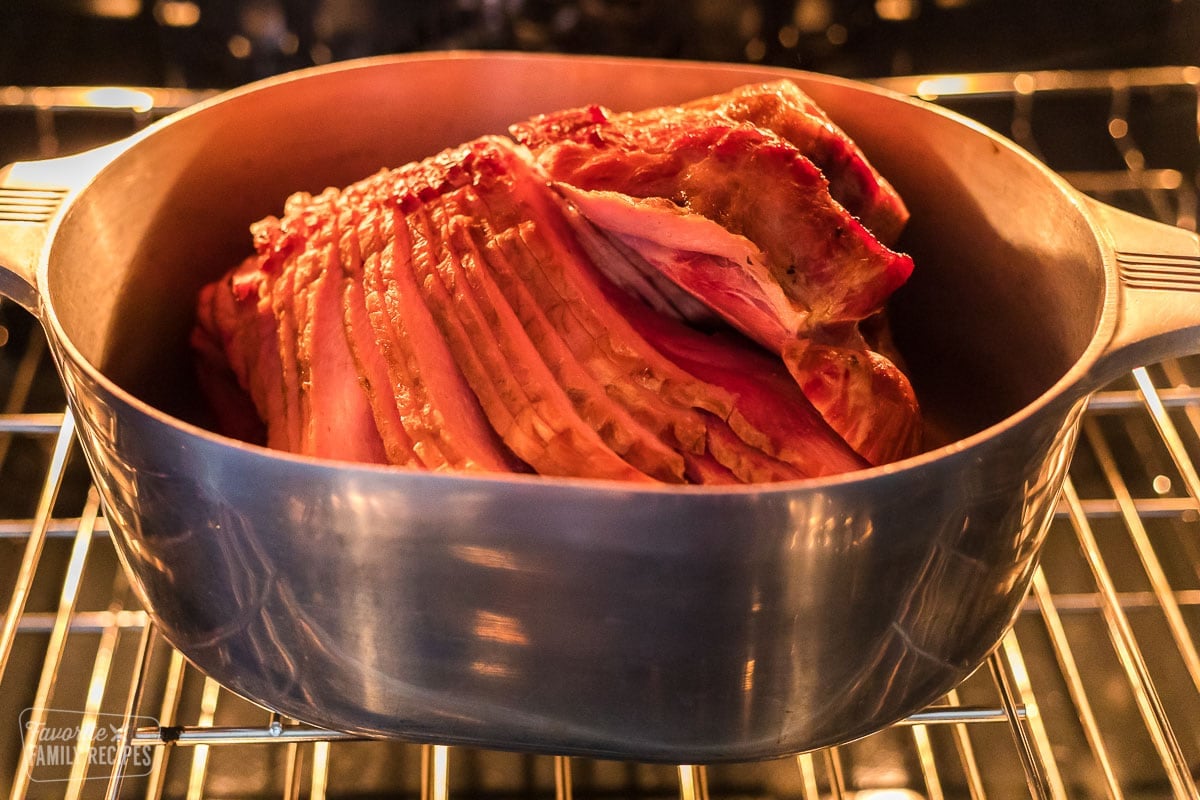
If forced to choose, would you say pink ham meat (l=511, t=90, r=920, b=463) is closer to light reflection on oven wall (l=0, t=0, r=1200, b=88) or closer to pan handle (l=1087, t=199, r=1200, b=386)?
pan handle (l=1087, t=199, r=1200, b=386)

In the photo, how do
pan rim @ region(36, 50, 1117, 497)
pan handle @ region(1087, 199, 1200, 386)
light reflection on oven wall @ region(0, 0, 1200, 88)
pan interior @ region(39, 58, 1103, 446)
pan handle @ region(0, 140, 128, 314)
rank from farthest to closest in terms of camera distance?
1. light reflection on oven wall @ region(0, 0, 1200, 88)
2. pan interior @ region(39, 58, 1103, 446)
3. pan handle @ region(0, 140, 128, 314)
4. pan handle @ region(1087, 199, 1200, 386)
5. pan rim @ region(36, 50, 1117, 497)

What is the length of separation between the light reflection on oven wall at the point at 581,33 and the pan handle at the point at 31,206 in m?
0.63

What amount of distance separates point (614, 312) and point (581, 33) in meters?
0.87

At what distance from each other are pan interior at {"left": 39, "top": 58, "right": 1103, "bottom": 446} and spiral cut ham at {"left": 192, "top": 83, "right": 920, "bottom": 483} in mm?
167

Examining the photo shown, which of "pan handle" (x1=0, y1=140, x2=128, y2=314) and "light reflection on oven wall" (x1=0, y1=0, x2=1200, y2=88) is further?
Result: "light reflection on oven wall" (x1=0, y1=0, x2=1200, y2=88)

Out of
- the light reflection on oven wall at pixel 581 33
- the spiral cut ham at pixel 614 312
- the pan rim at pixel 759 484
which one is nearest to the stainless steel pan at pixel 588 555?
the pan rim at pixel 759 484

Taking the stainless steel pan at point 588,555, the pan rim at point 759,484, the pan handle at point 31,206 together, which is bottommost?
the stainless steel pan at point 588,555

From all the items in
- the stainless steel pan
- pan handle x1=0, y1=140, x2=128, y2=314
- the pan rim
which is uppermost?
pan handle x1=0, y1=140, x2=128, y2=314

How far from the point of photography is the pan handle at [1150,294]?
2.88 feet

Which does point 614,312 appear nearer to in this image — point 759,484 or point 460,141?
point 759,484

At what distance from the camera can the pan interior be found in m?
1.12

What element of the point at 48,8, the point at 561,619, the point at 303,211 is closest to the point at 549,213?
the point at 303,211

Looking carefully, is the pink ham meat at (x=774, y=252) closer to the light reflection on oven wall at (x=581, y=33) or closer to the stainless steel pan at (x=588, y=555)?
the stainless steel pan at (x=588, y=555)

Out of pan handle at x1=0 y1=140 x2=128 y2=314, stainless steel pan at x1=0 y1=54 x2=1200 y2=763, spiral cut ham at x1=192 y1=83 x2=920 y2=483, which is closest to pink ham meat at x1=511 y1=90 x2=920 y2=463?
spiral cut ham at x1=192 y1=83 x2=920 y2=483
